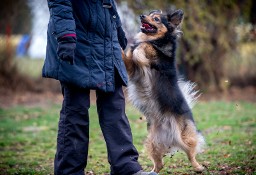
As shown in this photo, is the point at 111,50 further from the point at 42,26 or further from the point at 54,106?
the point at 42,26

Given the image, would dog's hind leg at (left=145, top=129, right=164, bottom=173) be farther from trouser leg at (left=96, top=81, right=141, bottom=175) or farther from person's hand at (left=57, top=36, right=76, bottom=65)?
person's hand at (left=57, top=36, right=76, bottom=65)

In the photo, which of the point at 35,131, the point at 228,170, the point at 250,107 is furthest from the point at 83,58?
the point at 250,107

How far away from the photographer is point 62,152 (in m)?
4.00

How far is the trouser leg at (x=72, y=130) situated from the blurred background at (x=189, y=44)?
27.5ft

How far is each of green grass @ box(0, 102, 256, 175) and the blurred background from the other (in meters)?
2.66

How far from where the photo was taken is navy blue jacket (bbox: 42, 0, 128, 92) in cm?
382

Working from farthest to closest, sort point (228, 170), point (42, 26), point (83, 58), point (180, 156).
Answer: point (42, 26) → point (180, 156) → point (228, 170) → point (83, 58)

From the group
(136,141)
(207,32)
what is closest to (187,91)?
(136,141)

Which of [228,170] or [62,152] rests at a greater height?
Answer: [62,152]

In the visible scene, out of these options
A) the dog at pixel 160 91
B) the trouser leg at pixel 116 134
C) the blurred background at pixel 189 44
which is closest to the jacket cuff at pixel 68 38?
the trouser leg at pixel 116 134

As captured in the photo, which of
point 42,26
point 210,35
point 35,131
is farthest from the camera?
point 210,35

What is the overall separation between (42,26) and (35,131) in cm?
500

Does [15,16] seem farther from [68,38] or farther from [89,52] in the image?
[68,38]

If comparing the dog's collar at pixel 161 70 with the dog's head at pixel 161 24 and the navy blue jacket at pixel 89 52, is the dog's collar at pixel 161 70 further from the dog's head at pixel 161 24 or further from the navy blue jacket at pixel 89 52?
the navy blue jacket at pixel 89 52
